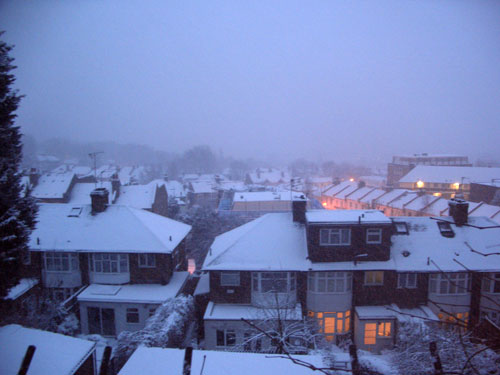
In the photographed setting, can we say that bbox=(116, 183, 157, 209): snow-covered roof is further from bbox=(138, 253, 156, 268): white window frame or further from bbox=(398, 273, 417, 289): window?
bbox=(398, 273, 417, 289): window

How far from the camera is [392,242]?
1667cm

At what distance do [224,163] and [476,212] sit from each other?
139 meters

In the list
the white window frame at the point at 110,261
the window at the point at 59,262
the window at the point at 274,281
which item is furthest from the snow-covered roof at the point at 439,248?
the window at the point at 59,262

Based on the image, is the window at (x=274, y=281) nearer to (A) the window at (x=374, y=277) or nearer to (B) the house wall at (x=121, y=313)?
(A) the window at (x=374, y=277)

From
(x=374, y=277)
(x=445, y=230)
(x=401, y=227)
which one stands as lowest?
(x=374, y=277)

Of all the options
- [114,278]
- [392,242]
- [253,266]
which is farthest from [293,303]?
[114,278]

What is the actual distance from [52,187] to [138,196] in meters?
12.2

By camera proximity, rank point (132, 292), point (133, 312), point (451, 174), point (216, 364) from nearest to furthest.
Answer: point (216, 364) < point (133, 312) < point (132, 292) < point (451, 174)

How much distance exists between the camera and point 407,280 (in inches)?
616

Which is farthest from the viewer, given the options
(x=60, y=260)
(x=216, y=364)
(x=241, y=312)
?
(x=60, y=260)

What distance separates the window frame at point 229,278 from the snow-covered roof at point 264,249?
0.54 meters

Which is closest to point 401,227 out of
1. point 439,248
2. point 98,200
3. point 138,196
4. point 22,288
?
point 439,248

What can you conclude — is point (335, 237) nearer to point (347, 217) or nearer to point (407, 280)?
point (347, 217)

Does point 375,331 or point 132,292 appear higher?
point 132,292
